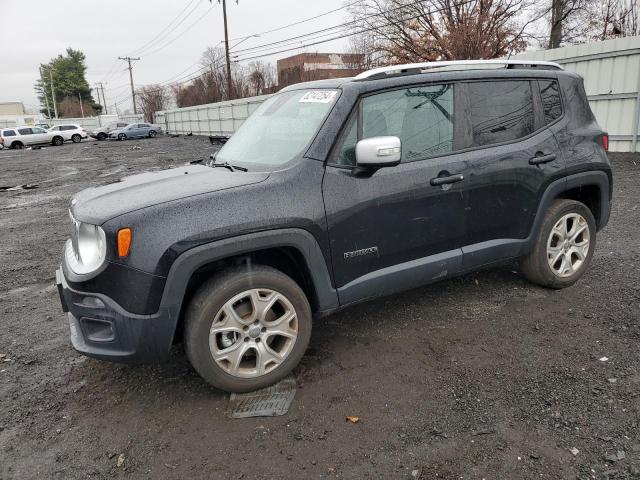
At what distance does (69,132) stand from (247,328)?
4288 centimetres

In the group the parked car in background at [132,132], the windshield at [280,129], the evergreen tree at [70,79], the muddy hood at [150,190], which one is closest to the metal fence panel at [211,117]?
the parked car in background at [132,132]

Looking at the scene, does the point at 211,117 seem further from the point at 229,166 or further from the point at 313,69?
the point at 229,166

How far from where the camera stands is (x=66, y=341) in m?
4.03

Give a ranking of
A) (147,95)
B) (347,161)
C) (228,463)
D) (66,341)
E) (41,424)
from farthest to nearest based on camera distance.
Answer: (147,95) → (66,341) → (347,161) → (41,424) → (228,463)

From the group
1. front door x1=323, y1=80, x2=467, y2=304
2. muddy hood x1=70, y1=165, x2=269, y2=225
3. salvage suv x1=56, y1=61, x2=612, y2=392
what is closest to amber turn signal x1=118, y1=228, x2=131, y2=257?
salvage suv x1=56, y1=61, x2=612, y2=392

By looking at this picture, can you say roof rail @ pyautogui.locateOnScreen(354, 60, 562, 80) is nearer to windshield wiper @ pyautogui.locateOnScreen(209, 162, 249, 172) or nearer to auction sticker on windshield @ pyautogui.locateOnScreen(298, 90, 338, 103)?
auction sticker on windshield @ pyautogui.locateOnScreen(298, 90, 338, 103)

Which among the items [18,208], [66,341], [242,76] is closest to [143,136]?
[242,76]

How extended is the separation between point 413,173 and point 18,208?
423 inches

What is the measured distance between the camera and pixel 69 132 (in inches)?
1569

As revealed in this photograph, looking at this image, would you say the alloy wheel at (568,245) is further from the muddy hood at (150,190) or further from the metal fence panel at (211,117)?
the metal fence panel at (211,117)

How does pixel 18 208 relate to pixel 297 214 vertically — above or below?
below

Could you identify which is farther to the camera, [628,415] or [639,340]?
[639,340]

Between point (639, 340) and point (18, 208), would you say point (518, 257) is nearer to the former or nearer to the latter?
point (639, 340)

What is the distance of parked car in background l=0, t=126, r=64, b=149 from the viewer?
Answer: 120 ft
